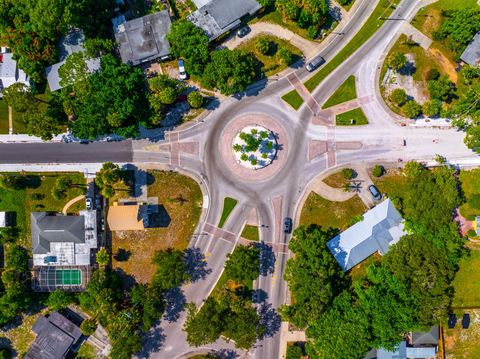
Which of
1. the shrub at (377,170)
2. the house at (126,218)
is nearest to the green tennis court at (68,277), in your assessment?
the house at (126,218)

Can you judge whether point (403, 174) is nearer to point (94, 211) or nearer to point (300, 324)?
point (300, 324)

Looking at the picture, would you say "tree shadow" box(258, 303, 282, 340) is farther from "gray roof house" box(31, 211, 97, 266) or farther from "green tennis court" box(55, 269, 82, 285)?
"green tennis court" box(55, 269, 82, 285)

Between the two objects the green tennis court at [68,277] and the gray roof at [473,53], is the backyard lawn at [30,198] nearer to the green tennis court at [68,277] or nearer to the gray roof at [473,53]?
the green tennis court at [68,277]

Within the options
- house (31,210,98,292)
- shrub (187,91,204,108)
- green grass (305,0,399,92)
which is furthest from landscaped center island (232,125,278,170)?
house (31,210,98,292)

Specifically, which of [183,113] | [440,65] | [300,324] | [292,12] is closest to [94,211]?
[183,113]

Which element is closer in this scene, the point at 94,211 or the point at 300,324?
the point at 300,324

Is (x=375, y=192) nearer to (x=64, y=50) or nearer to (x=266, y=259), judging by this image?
(x=266, y=259)

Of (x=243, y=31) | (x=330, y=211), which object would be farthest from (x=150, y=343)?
(x=243, y=31)
